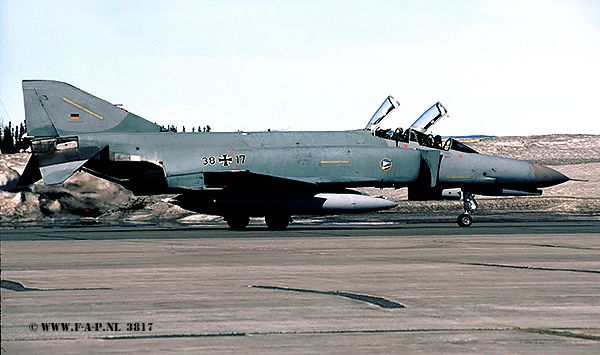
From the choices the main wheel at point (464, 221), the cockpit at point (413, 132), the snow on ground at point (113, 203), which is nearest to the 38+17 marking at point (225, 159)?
the cockpit at point (413, 132)

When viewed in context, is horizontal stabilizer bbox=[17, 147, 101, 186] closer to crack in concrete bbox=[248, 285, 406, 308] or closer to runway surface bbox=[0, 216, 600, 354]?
runway surface bbox=[0, 216, 600, 354]

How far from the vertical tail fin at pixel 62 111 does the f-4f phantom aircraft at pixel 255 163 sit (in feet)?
0.11

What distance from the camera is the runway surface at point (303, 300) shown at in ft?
17.4

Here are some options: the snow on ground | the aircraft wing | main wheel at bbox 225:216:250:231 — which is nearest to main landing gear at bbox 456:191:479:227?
the aircraft wing

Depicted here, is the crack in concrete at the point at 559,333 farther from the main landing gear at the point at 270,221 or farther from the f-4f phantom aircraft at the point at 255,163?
the main landing gear at the point at 270,221

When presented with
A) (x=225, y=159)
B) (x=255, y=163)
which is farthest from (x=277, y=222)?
(x=225, y=159)

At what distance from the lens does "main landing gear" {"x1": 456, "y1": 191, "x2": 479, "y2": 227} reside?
21812mm

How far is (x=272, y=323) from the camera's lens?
19.7 ft

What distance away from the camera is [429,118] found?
2352 cm

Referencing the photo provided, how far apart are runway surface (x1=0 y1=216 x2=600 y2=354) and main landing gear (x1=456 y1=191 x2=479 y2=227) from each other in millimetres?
8191

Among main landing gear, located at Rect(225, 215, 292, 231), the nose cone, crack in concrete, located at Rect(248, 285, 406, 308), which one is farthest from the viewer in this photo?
the nose cone

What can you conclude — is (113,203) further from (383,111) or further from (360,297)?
(360,297)

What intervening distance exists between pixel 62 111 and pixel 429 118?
13.2 meters

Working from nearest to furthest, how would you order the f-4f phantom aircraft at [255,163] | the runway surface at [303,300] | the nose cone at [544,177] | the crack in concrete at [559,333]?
the runway surface at [303,300]
the crack in concrete at [559,333]
the f-4f phantom aircraft at [255,163]
the nose cone at [544,177]
